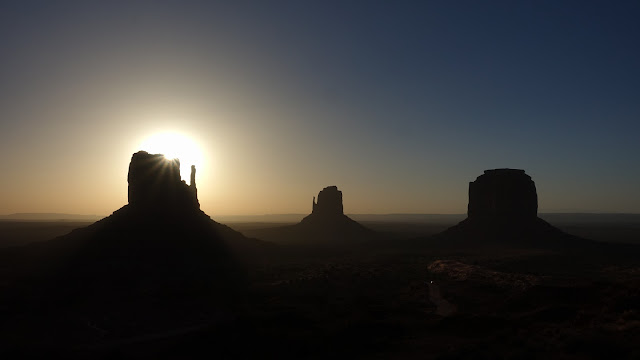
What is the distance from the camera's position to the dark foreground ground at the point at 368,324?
2303 centimetres

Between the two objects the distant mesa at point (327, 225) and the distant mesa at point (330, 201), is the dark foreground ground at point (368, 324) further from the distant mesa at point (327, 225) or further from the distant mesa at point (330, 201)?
the distant mesa at point (330, 201)

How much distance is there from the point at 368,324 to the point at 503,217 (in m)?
91.4

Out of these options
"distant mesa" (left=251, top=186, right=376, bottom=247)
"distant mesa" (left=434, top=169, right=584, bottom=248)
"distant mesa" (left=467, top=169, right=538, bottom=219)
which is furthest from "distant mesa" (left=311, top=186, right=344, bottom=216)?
"distant mesa" (left=467, top=169, right=538, bottom=219)

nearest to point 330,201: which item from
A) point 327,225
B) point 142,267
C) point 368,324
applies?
point 327,225

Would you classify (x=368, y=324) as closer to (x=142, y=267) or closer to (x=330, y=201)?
(x=142, y=267)

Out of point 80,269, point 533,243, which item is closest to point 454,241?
point 533,243

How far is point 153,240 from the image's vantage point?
188 feet

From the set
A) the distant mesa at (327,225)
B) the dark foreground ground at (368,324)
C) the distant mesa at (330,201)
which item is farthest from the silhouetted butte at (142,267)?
the distant mesa at (330,201)

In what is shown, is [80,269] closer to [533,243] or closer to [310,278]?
[310,278]

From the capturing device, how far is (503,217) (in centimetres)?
11106

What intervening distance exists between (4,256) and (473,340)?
219 ft

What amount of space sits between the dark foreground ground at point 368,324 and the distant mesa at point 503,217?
2194 inches

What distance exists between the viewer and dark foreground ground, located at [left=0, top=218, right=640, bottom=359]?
907 inches

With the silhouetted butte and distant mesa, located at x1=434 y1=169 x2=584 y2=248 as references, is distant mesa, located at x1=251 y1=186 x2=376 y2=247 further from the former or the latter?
the silhouetted butte
